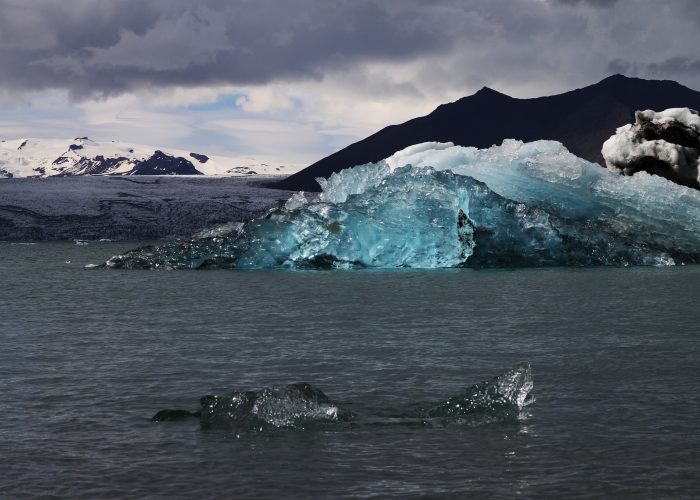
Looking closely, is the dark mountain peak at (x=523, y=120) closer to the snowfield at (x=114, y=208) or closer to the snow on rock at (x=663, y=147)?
the snowfield at (x=114, y=208)

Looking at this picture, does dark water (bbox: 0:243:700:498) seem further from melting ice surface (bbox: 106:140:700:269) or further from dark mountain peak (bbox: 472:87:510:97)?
dark mountain peak (bbox: 472:87:510:97)

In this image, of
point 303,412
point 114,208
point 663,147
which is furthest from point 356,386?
point 114,208

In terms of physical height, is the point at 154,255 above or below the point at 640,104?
below

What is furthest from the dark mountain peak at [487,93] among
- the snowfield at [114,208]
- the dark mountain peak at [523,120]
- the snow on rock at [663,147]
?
the snow on rock at [663,147]

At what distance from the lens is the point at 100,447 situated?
24.1 ft

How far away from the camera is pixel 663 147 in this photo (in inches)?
1410

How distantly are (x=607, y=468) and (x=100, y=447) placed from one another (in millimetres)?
3727

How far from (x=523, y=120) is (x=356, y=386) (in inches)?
5591

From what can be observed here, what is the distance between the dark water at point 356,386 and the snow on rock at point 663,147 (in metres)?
16.2

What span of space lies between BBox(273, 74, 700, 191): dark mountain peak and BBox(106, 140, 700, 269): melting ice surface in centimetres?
10023

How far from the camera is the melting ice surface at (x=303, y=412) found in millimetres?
8055

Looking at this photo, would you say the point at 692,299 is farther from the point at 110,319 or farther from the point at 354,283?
the point at 110,319

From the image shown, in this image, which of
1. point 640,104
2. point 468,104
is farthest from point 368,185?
A: point 468,104

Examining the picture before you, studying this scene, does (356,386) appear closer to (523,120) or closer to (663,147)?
(663,147)
